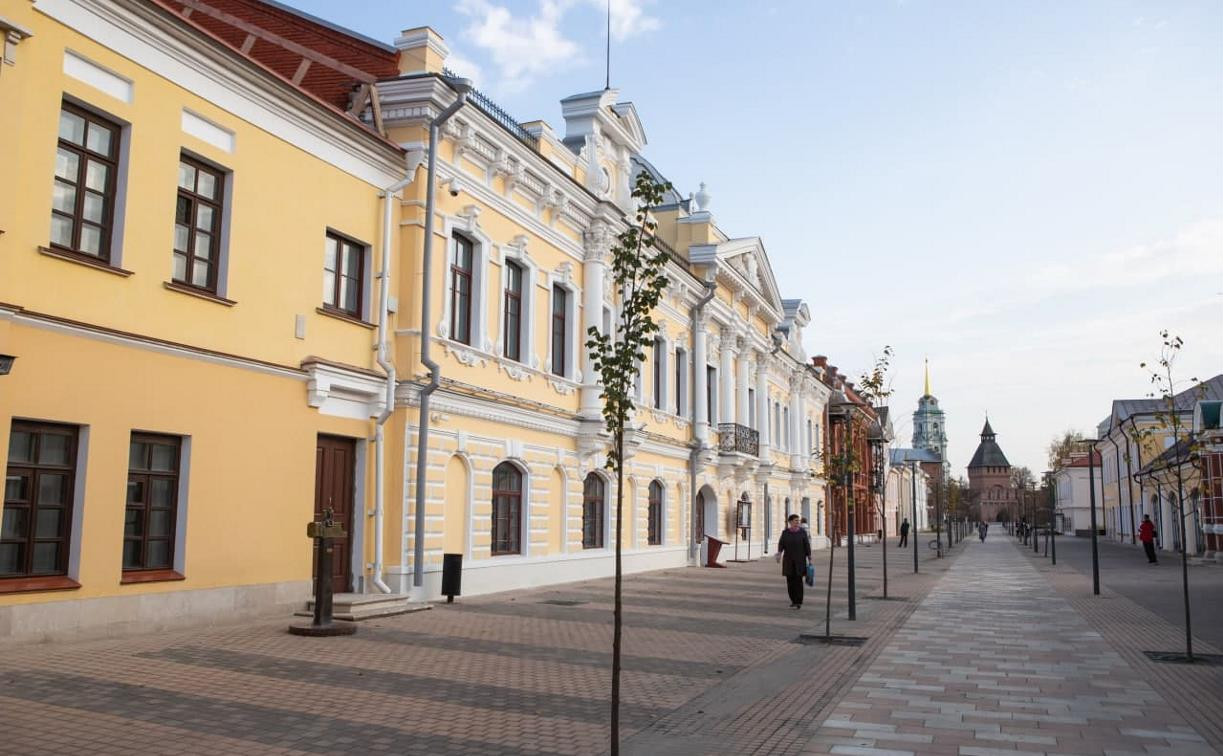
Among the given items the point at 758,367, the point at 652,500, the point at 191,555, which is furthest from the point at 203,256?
the point at 758,367

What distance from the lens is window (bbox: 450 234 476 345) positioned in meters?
18.1

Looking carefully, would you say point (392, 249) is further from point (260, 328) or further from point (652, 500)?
point (652, 500)

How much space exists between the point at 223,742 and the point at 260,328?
7869mm

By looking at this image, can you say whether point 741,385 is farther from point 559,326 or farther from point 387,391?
point 387,391

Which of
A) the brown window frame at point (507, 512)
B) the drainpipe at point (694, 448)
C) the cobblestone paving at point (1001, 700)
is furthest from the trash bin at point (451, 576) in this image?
the drainpipe at point (694, 448)

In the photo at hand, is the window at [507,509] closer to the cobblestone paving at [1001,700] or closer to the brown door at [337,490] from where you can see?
the brown door at [337,490]

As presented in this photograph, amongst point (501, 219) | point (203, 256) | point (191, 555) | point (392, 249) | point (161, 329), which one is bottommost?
point (191, 555)

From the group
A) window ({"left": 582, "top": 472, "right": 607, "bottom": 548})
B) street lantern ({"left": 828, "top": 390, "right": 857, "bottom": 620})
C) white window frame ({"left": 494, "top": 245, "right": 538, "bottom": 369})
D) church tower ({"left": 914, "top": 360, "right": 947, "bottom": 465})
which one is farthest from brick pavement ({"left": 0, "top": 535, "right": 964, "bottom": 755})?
church tower ({"left": 914, "top": 360, "right": 947, "bottom": 465})

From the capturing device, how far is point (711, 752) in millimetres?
6926

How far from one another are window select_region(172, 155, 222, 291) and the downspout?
3369 mm

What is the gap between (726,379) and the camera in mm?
34312

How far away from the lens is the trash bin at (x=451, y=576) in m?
16.4

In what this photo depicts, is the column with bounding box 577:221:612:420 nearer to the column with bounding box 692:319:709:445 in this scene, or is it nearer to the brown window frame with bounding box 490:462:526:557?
the brown window frame with bounding box 490:462:526:557

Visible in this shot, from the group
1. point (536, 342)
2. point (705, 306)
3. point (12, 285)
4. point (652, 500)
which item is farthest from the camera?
point (705, 306)
